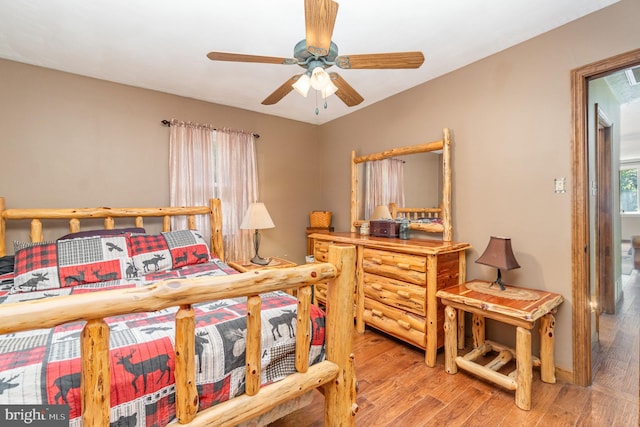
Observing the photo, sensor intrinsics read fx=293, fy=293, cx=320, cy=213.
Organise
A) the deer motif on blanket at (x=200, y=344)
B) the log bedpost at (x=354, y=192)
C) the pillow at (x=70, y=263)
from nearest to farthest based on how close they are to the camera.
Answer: the deer motif on blanket at (x=200, y=344)
the pillow at (x=70, y=263)
the log bedpost at (x=354, y=192)

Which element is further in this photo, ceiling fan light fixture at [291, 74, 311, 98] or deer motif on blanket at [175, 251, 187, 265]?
deer motif on blanket at [175, 251, 187, 265]

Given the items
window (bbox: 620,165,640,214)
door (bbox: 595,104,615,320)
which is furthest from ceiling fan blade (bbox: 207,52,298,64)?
window (bbox: 620,165,640,214)

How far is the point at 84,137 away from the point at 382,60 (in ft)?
8.98

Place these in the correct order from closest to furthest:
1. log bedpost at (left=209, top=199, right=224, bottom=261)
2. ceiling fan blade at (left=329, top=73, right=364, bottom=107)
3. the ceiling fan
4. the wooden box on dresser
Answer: the ceiling fan, ceiling fan blade at (left=329, top=73, right=364, bottom=107), the wooden box on dresser, log bedpost at (left=209, top=199, right=224, bottom=261)

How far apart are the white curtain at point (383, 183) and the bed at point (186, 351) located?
1849 millimetres

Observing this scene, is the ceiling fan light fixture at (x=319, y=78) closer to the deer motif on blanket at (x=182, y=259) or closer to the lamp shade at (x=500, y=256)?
the lamp shade at (x=500, y=256)

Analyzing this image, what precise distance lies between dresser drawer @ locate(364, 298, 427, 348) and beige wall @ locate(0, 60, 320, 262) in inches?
94.6

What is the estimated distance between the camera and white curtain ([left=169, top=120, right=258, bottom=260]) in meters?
3.12

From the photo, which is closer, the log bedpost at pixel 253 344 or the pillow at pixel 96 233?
the log bedpost at pixel 253 344

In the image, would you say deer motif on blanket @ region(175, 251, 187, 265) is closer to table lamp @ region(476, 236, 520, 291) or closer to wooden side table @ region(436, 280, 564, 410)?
wooden side table @ region(436, 280, 564, 410)

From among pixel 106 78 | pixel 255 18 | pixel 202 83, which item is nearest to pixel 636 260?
pixel 255 18

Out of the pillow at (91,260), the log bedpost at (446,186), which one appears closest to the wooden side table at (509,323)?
the log bedpost at (446,186)

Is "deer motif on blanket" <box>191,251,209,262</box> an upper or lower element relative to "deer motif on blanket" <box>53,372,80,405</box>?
upper

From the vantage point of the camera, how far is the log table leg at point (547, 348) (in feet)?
6.40
